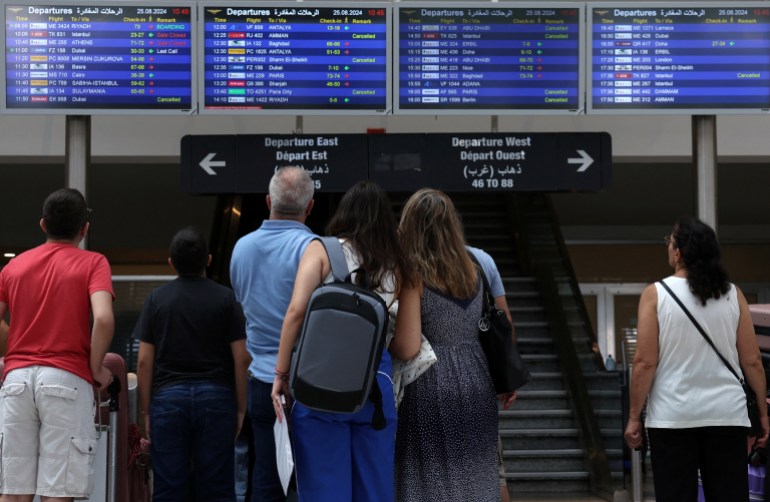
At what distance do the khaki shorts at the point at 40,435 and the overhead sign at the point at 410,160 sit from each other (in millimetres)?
2987

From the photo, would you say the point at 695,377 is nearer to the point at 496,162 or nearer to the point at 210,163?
the point at 496,162

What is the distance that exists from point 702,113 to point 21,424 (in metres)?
4.90

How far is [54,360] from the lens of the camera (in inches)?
165

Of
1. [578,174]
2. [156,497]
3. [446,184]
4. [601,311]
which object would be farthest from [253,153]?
[601,311]

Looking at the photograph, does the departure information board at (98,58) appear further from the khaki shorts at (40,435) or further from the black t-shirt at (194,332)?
the khaki shorts at (40,435)

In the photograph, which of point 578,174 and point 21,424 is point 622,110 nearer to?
point 578,174

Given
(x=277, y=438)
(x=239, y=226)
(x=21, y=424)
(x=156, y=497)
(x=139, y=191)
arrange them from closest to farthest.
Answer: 1. (x=277, y=438)
2. (x=21, y=424)
3. (x=156, y=497)
4. (x=239, y=226)
5. (x=139, y=191)

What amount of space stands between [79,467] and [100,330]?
1.80ft

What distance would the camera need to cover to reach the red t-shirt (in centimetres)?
421

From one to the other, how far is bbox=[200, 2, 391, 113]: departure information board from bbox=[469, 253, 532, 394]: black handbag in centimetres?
330

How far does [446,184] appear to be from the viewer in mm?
7059

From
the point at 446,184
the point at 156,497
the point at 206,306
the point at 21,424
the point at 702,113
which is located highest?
the point at 702,113

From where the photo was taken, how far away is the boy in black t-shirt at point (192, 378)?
4715mm

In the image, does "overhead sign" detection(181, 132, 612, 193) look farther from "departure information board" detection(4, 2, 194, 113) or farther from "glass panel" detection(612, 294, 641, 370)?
"glass panel" detection(612, 294, 641, 370)
